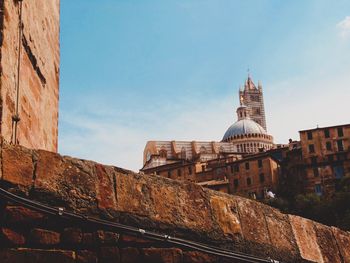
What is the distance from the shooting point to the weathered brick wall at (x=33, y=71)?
4965mm

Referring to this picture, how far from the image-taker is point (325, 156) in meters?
57.7

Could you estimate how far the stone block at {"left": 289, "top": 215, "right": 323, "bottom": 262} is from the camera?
194 inches

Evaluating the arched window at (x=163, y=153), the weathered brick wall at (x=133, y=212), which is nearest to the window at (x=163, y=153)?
the arched window at (x=163, y=153)

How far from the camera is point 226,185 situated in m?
61.0

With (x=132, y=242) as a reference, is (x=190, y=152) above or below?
above

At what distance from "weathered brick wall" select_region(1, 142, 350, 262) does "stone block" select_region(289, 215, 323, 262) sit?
0.02m

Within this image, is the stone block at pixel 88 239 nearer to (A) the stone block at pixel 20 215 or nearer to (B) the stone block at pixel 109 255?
(B) the stone block at pixel 109 255

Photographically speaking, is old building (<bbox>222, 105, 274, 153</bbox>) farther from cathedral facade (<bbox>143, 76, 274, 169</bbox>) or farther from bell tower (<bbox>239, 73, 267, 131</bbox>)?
bell tower (<bbox>239, 73, 267, 131</bbox>)

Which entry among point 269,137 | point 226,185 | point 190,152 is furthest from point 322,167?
point 269,137

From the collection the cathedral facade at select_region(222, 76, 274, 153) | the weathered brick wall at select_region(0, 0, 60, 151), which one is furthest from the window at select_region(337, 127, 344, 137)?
the weathered brick wall at select_region(0, 0, 60, 151)

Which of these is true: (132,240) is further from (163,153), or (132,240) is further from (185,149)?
(185,149)

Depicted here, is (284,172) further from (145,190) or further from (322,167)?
(145,190)

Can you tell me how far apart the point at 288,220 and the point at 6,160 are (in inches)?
105

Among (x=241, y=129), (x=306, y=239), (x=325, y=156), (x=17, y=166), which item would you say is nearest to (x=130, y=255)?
(x=17, y=166)
